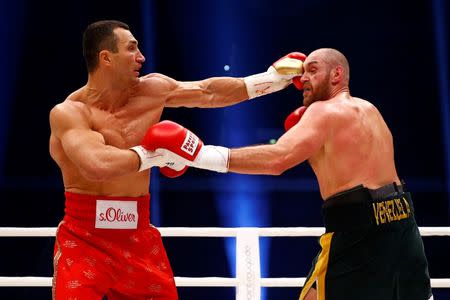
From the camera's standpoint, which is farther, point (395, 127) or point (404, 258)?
→ point (395, 127)

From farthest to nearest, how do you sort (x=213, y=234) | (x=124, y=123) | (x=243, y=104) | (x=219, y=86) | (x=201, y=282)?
(x=243, y=104) → (x=213, y=234) → (x=201, y=282) → (x=219, y=86) → (x=124, y=123)

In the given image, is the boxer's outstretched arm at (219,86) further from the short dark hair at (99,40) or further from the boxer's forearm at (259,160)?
the boxer's forearm at (259,160)

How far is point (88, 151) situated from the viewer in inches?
87.7

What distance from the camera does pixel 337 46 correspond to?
17.2 feet

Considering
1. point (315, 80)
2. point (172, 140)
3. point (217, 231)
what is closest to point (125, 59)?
point (172, 140)

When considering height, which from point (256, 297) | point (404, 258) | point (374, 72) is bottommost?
point (256, 297)

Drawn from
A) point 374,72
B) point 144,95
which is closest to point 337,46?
point 374,72

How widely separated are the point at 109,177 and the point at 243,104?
10.3ft

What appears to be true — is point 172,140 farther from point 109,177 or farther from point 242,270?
point 242,270

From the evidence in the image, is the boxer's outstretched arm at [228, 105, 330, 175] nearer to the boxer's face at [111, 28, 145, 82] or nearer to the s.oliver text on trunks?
the s.oliver text on trunks

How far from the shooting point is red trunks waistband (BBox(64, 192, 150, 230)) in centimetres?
228

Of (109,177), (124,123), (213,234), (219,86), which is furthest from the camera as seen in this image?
(213,234)

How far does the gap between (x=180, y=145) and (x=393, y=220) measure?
708 millimetres

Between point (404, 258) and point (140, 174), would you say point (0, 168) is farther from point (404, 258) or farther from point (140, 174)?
point (404, 258)
